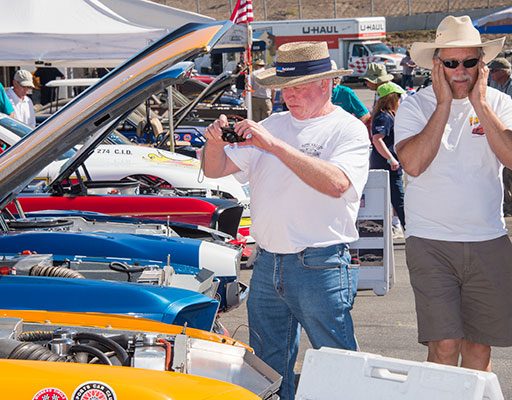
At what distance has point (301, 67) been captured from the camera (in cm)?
370

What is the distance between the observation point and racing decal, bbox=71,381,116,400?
254cm

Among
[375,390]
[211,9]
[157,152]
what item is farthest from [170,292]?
[211,9]

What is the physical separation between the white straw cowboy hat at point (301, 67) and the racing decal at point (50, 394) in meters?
1.78

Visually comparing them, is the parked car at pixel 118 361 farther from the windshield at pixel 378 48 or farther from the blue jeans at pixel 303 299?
the windshield at pixel 378 48

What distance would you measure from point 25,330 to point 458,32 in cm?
239

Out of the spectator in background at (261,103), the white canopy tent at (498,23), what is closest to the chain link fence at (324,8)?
the white canopy tent at (498,23)

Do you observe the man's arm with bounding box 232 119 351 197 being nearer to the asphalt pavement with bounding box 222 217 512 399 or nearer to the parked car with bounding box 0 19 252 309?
the parked car with bounding box 0 19 252 309

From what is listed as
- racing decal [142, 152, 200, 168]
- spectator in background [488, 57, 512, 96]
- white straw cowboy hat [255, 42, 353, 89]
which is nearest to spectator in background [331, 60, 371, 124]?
spectator in background [488, 57, 512, 96]

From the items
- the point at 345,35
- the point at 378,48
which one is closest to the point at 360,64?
the point at 378,48

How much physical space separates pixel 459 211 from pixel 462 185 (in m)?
0.12

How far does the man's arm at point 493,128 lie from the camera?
11.8 ft

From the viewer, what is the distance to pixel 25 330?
3.26 meters

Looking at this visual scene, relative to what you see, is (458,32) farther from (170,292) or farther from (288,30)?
(288,30)

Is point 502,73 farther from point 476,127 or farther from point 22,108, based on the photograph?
point 476,127
